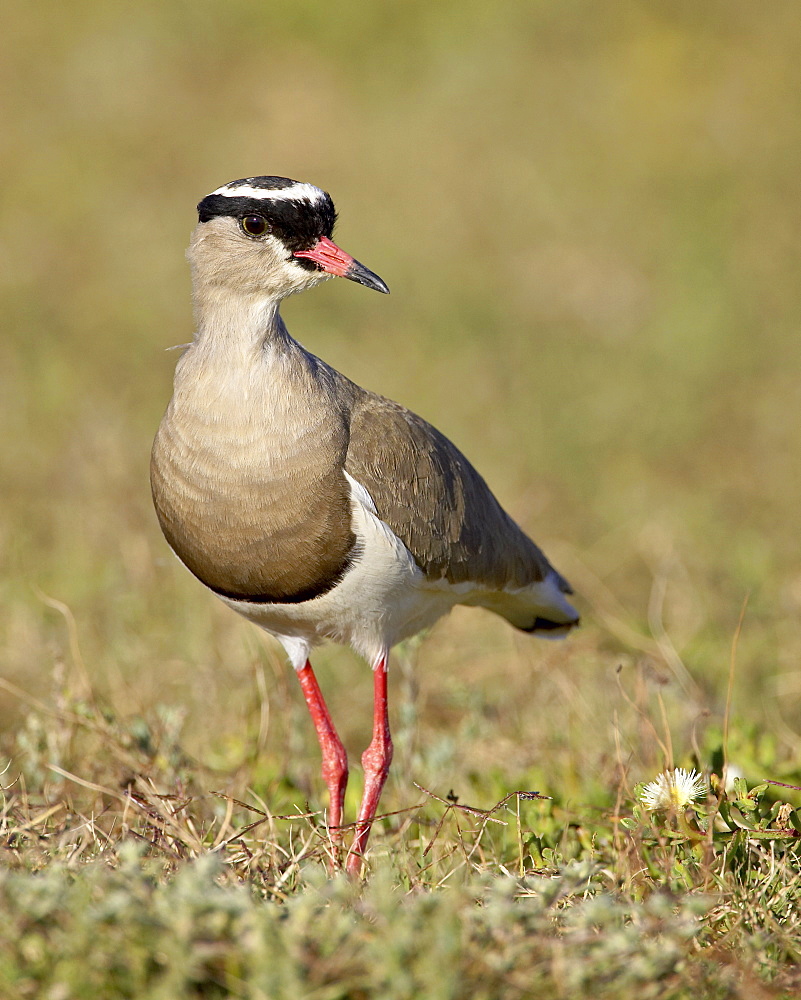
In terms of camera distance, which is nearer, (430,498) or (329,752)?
(430,498)

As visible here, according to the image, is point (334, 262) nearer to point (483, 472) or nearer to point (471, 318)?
point (483, 472)

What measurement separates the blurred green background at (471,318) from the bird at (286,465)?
0.87m

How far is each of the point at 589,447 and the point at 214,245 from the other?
195 inches

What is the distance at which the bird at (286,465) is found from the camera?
346 cm

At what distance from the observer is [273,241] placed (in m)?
3.57

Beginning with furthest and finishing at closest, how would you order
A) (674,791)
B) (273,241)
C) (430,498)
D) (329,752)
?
(329,752) < (430,498) < (273,241) < (674,791)

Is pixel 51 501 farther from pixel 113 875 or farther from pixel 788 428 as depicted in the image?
pixel 788 428

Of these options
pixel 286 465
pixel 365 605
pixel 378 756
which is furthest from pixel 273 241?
pixel 378 756

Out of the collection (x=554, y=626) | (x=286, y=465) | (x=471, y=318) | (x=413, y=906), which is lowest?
(x=554, y=626)

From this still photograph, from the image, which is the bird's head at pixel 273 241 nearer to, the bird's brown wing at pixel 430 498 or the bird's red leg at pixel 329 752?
the bird's brown wing at pixel 430 498

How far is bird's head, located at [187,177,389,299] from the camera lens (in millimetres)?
3555

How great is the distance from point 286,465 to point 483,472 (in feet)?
13.2

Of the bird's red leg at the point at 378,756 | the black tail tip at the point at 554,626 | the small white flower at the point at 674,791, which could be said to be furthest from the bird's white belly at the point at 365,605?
the small white flower at the point at 674,791

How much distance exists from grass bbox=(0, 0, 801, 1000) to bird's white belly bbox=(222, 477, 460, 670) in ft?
1.80
